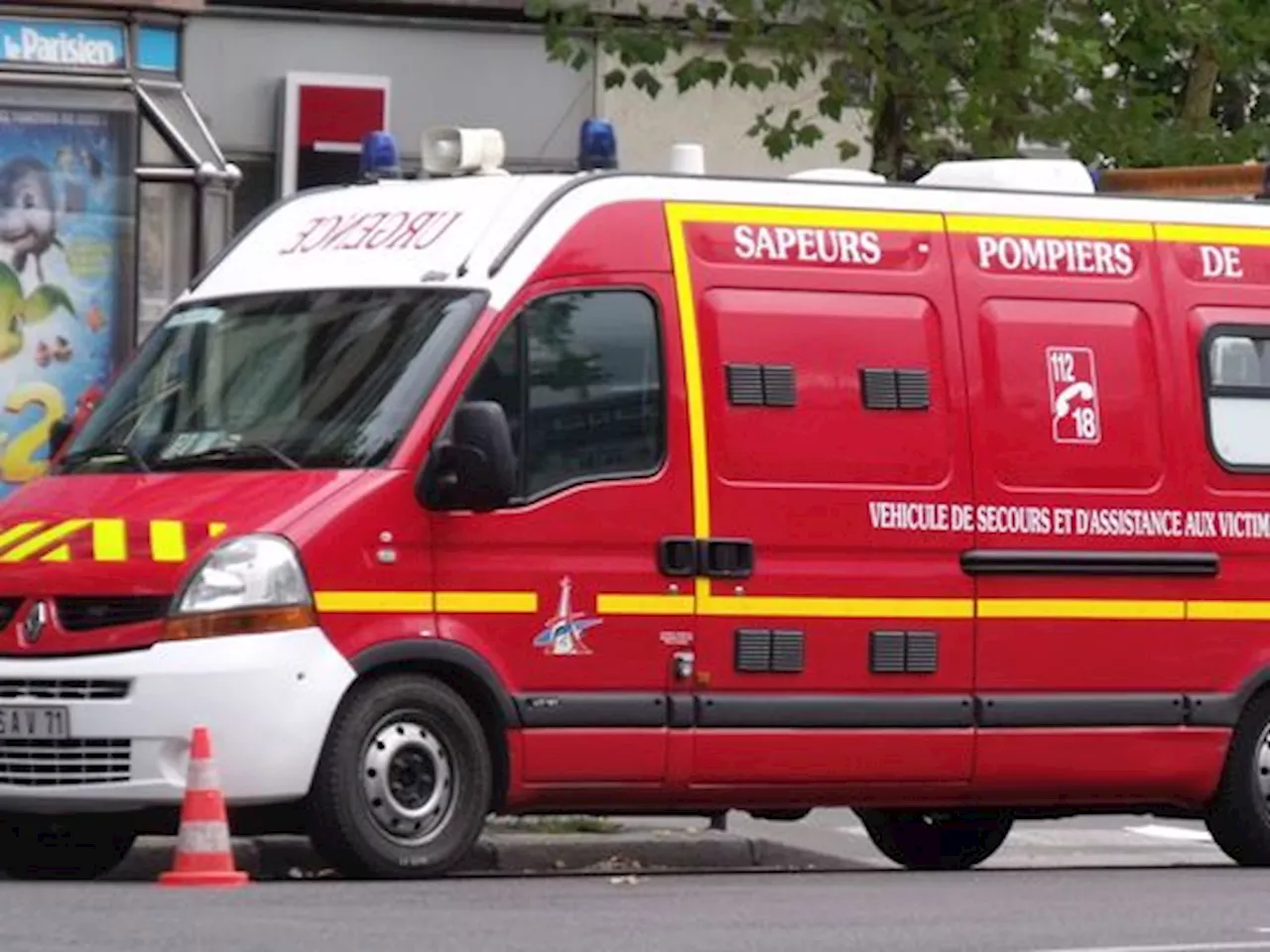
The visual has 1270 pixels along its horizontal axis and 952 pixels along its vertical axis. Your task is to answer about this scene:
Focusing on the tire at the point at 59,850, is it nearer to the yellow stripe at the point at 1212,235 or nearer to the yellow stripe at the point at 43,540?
the yellow stripe at the point at 43,540

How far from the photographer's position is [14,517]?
49.0 feet

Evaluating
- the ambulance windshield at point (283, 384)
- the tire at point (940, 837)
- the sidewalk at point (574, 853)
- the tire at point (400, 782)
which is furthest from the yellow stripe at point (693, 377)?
the tire at point (940, 837)

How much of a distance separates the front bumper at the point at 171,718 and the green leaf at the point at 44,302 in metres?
6.87

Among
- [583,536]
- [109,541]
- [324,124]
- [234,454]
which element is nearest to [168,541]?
[109,541]

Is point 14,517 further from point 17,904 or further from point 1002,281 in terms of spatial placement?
point 1002,281

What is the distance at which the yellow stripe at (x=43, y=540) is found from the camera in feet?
47.5

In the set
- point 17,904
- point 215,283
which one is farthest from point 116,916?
point 215,283

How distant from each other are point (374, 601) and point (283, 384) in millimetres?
1053

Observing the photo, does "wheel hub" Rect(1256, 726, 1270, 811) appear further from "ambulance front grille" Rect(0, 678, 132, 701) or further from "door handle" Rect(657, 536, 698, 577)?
"ambulance front grille" Rect(0, 678, 132, 701)

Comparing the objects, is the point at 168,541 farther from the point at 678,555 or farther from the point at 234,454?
the point at 678,555

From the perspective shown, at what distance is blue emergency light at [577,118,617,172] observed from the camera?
629 inches

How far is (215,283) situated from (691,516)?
6.78ft

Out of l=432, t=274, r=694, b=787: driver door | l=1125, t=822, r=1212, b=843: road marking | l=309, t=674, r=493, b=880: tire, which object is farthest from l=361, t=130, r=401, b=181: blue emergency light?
l=1125, t=822, r=1212, b=843: road marking

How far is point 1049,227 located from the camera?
16500 millimetres
